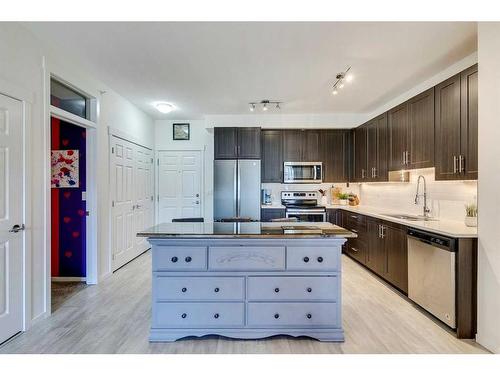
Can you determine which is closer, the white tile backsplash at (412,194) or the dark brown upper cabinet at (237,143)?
the white tile backsplash at (412,194)

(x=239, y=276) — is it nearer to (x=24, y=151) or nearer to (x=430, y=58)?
(x=24, y=151)

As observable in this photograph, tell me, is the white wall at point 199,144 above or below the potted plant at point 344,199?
above

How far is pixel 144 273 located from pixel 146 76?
2.70m

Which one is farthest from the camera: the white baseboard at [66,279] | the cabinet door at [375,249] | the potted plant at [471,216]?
the white baseboard at [66,279]

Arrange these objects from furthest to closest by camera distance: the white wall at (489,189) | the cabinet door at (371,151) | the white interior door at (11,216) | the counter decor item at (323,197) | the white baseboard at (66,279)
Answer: the counter decor item at (323,197) < the cabinet door at (371,151) < the white baseboard at (66,279) < the white interior door at (11,216) < the white wall at (489,189)

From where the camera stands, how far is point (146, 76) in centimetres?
354

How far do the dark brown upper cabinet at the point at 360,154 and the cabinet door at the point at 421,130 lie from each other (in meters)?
1.33

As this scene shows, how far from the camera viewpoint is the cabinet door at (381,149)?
4.21 meters

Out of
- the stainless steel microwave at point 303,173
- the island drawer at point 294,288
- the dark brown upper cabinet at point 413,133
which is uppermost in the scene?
the dark brown upper cabinet at point 413,133

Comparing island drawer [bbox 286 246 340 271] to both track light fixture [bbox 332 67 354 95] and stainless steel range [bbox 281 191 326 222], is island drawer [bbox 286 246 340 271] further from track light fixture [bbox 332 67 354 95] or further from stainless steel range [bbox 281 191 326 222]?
stainless steel range [bbox 281 191 326 222]

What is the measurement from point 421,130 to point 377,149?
3.71 ft

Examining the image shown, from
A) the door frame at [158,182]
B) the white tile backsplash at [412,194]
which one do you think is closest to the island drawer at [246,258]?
the white tile backsplash at [412,194]

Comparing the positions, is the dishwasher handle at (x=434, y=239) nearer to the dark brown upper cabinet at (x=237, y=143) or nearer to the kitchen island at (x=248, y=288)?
the kitchen island at (x=248, y=288)
